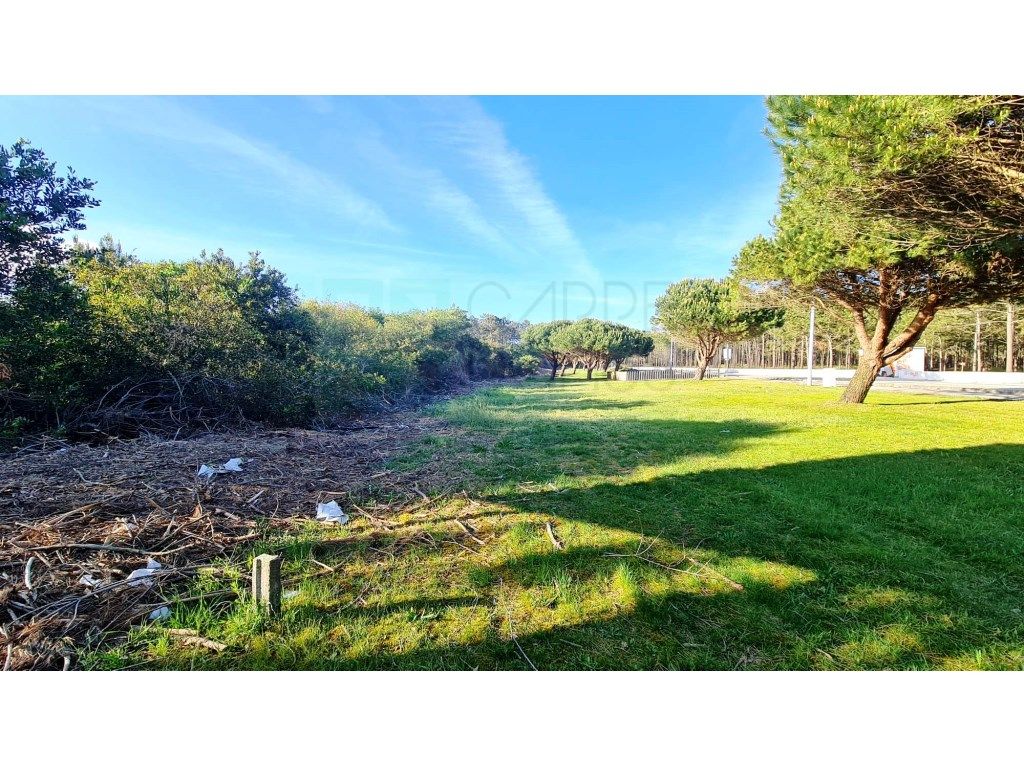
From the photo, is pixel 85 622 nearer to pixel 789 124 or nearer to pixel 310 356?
pixel 310 356

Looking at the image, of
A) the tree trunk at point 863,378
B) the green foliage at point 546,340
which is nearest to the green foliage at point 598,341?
the green foliage at point 546,340

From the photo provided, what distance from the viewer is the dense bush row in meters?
5.32

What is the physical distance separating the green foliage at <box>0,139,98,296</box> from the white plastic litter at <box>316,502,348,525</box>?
5584mm

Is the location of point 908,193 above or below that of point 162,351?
above

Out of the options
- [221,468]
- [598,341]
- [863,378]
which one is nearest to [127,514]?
[221,468]

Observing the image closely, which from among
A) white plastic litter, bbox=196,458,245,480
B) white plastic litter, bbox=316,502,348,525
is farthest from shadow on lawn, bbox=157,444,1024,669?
white plastic litter, bbox=196,458,245,480

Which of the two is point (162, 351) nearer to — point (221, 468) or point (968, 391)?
point (221, 468)

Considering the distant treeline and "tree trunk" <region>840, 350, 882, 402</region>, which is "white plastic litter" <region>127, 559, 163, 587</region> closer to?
"tree trunk" <region>840, 350, 882, 402</region>

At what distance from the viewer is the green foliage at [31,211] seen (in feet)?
16.4

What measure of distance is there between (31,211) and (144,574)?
6.10 metres

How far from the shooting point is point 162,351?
6.52 metres

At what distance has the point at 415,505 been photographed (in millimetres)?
3793

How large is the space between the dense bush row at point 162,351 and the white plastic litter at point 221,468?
2512mm

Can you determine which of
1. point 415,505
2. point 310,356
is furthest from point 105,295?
point 415,505
